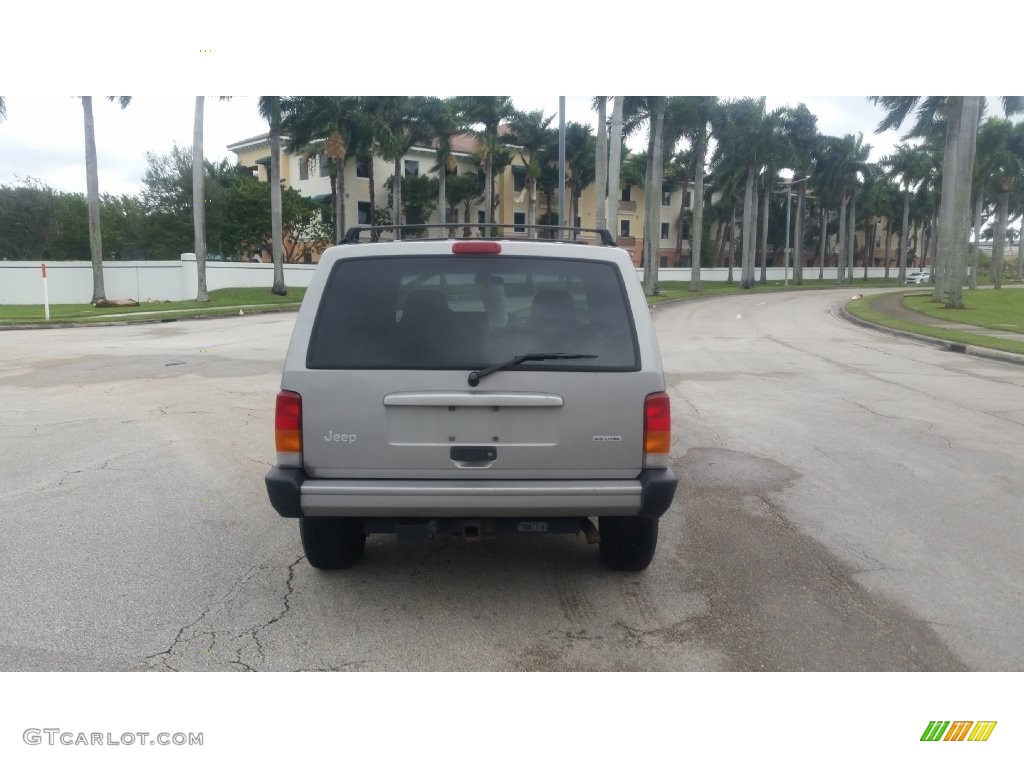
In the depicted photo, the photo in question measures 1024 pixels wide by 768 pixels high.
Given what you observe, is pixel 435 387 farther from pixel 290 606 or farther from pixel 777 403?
pixel 777 403

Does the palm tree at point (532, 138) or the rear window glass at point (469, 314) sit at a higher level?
the palm tree at point (532, 138)

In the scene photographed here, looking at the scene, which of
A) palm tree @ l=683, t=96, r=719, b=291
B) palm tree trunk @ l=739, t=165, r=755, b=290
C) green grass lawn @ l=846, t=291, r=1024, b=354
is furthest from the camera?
palm tree trunk @ l=739, t=165, r=755, b=290

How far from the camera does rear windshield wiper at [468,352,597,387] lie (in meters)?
3.98

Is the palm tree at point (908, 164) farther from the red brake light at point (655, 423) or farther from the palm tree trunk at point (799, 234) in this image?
the red brake light at point (655, 423)

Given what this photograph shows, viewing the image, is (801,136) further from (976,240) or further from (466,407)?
(466,407)

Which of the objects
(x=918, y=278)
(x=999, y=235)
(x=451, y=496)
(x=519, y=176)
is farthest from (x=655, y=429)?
(x=918, y=278)

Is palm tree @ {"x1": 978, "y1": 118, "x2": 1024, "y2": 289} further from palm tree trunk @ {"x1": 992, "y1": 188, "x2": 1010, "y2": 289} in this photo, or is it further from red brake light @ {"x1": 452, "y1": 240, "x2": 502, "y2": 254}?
red brake light @ {"x1": 452, "y1": 240, "x2": 502, "y2": 254}

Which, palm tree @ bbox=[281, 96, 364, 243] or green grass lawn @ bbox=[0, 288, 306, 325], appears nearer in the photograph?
green grass lawn @ bbox=[0, 288, 306, 325]

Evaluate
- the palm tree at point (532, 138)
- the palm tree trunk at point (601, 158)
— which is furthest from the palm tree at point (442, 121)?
the palm tree trunk at point (601, 158)

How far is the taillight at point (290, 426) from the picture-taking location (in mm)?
4031

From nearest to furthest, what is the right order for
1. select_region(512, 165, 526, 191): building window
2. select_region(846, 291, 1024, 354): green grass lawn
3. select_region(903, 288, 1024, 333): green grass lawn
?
1. select_region(846, 291, 1024, 354): green grass lawn
2. select_region(903, 288, 1024, 333): green grass lawn
3. select_region(512, 165, 526, 191): building window

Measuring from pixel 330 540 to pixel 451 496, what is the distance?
3.30 ft

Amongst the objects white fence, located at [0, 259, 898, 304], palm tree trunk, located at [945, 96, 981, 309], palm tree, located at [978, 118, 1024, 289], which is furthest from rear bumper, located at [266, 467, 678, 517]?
palm tree, located at [978, 118, 1024, 289]

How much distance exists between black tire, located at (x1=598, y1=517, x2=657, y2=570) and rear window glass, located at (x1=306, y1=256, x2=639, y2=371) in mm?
995
